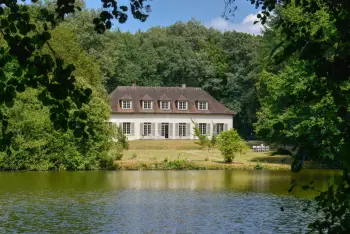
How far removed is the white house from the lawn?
3178mm

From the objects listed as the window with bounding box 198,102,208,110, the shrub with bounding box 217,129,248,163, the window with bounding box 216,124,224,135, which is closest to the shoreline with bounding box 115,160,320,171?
the shrub with bounding box 217,129,248,163

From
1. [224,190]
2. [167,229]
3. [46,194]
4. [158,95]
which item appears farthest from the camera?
[158,95]

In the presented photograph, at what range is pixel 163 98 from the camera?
47.7m

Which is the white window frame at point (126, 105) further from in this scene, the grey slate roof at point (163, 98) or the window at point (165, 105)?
the window at point (165, 105)

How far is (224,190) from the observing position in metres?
20.5

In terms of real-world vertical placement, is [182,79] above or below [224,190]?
above

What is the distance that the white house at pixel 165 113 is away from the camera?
47.2 metres

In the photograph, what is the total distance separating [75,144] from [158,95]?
19089 mm

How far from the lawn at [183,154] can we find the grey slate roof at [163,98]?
4.06 meters

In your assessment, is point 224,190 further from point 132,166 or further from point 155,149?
point 155,149

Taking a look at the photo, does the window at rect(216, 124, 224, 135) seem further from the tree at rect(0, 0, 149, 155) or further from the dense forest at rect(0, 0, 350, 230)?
the tree at rect(0, 0, 149, 155)

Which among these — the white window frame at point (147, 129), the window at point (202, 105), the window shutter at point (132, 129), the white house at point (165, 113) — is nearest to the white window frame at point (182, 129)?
the white house at point (165, 113)

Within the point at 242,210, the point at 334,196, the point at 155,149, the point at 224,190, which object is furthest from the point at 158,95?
the point at 334,196

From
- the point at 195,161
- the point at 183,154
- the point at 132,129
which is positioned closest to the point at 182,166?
the point at 195,161
